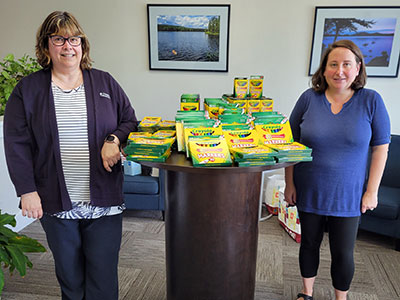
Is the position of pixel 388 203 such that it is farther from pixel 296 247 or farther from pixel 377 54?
pixel 377 54

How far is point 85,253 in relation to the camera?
1471mm

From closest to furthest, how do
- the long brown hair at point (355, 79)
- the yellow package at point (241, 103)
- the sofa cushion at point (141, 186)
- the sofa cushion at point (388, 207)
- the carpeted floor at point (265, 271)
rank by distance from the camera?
the long brown hair at point (355, 79) < the yellow package at point (241, 103) < the carpeted floor at point (265, 271) < the sofa cushion at point (388, 207) < the sofa cushion at point (141, 186)

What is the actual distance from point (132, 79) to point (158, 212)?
1418mm

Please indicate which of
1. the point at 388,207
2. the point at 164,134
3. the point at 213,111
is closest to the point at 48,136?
the point at 164,134

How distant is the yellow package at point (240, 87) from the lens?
1917 millimetres

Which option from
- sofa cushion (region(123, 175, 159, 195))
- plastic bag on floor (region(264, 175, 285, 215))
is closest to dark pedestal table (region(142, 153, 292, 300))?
sofa cushion (region(123, 175, 159, 195))

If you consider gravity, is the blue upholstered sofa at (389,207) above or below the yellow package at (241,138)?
below

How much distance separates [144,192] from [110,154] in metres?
1.70

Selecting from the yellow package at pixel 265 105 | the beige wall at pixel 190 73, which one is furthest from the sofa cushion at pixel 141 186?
the yellow package at pixel 265 105

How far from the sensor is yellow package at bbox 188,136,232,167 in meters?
1.10

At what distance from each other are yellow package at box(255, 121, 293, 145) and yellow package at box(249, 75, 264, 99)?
640mm

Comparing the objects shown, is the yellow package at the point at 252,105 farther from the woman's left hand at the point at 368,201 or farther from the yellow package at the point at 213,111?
the woman's left hand at the point at 368,201

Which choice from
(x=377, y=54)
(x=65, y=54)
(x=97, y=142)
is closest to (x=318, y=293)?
(x=97, y=142)

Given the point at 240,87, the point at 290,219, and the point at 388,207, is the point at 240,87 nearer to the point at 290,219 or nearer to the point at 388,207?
the point at 290,219
